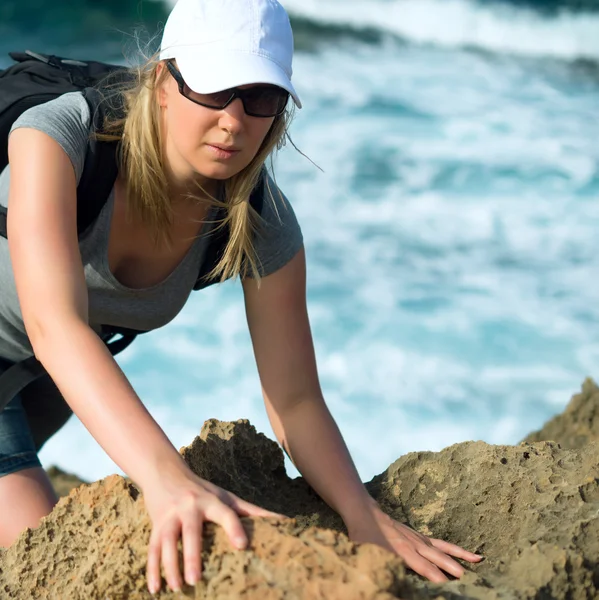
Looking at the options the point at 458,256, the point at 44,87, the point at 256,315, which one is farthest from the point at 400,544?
the point at 458,256

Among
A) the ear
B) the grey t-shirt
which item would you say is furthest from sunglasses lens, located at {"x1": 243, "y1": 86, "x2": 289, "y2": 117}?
the grey t-shirt

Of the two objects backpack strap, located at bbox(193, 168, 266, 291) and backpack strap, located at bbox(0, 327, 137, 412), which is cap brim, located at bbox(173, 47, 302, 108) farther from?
backpack strap, located at bbox(0, 327, 137, 412)

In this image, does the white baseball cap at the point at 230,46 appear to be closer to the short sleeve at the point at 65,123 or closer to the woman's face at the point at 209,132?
the woman's face at the point at 209,132

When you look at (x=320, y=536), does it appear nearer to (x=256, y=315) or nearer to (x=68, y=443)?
(x=256, y=315)

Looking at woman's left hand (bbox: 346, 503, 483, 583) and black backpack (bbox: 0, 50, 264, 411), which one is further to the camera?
black backpack (bbox: 0, 50, 264, 411)

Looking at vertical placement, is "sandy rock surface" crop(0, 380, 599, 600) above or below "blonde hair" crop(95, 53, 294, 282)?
below

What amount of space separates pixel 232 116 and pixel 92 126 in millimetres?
341

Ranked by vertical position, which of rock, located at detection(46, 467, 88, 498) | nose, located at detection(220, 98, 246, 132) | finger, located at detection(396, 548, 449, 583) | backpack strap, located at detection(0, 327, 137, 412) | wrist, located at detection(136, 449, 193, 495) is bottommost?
finger, located at detection(396, 548, 449, 583)

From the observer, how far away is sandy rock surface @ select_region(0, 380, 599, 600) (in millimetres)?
1435

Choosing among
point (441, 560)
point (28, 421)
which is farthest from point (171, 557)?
point (28, 421)

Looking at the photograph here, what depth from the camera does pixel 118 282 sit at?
237 cm

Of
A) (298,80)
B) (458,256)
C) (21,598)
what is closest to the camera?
(21,598)

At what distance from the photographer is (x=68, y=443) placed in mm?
6355

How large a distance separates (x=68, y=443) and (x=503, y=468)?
4.74 m
